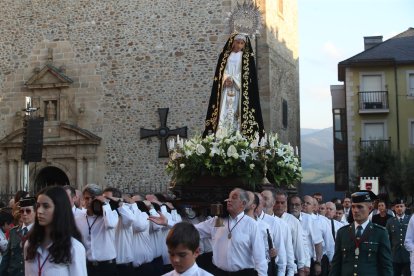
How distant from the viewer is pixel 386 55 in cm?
3466

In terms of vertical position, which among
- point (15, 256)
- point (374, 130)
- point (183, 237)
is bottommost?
point (15, 256)

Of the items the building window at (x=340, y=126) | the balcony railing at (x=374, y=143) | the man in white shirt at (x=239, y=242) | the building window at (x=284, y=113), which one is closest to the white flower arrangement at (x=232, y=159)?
the man in white shirt at (x=239, y=242)

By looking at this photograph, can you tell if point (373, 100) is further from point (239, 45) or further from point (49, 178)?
point (239, 45)

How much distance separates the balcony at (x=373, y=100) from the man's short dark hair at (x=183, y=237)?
30.3 metres

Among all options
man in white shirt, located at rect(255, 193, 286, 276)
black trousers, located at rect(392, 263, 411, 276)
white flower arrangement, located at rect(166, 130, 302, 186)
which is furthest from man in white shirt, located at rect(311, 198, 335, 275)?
man in white shirt, located at rect(255, 193, 286, 276)

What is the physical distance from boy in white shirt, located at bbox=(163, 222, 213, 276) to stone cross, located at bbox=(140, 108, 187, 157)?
65.5 ft

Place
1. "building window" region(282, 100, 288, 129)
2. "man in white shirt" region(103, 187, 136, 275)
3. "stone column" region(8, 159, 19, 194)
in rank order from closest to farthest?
"man in white shirt" region(103, 187, 136, 275) < "stone column" region(8, 159, 19, 194) < "building window" region(282, 100, 288, 129)

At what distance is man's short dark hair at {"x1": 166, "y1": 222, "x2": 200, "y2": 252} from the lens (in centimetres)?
454

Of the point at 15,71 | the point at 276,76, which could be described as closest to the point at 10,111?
the point at 15,71

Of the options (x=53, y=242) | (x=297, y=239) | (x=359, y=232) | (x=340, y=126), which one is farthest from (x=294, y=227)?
(x=340, y=126)

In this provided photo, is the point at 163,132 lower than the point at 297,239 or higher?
higher

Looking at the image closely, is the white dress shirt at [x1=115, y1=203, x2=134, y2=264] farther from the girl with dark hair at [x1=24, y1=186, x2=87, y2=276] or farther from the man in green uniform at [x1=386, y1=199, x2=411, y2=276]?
the man in green uniform at [x1=386, y1=199, x2=411, y2=276]

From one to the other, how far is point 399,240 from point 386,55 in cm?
2308

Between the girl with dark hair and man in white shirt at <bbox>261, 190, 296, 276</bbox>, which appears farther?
man in white shirt at <bbox>261, 190, 296, 276</bbox>
